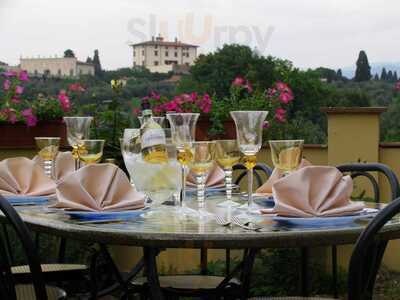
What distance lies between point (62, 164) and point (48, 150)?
0.13 meters

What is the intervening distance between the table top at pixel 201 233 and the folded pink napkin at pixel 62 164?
83cm

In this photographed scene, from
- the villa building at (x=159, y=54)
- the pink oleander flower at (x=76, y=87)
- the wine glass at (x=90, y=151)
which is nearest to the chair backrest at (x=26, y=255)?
the wine glass at (x=90, y=151)

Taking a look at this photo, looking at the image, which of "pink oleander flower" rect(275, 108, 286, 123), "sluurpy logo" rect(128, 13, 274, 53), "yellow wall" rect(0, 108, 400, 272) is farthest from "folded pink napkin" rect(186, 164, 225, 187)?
"sluurpy logo" rect(128, 13, 274, 53)

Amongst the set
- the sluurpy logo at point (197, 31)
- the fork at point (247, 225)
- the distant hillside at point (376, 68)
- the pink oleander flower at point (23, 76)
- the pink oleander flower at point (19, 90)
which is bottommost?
the fork at point (247, 225)

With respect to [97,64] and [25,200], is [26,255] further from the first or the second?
[97,64]

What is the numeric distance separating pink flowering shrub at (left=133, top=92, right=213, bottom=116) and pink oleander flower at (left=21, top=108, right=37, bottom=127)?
21.0 inches

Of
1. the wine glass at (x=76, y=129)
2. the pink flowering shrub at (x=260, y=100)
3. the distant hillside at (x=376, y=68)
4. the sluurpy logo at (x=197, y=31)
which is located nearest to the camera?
the wine glass at (x=76, y=129)

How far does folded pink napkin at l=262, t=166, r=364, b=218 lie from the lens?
1.47m

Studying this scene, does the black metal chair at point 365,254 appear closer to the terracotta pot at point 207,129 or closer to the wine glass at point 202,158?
the wine glass at point 202,158

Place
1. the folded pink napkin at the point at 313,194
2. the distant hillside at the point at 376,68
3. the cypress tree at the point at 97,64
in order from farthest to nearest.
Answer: the distant hillside at the point at 376,68 → the cypress tree at the point at 97,64 → the folded pink napkin at the point at 313,194

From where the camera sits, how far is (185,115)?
1.66m

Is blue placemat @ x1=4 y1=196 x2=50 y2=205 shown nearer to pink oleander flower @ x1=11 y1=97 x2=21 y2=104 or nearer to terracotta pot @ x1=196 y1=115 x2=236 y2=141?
terracotta pot @ x1=196 y1=115 x2=236 y2=141

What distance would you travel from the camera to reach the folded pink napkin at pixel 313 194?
1.47 metres

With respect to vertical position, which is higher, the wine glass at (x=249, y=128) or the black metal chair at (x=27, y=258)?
the wine glass at (x=249, y=128)
